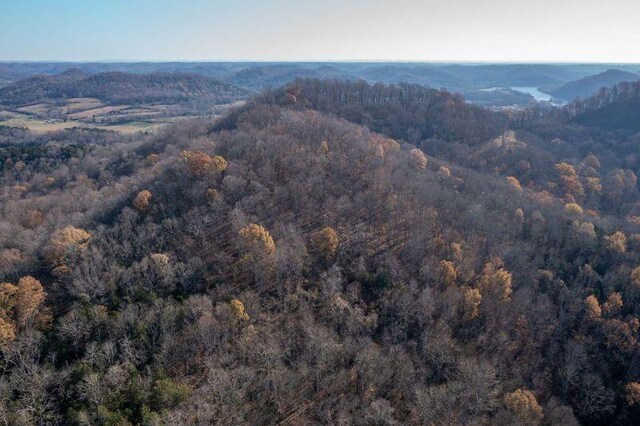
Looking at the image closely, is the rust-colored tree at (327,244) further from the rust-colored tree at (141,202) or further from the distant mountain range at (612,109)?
the distant mountain range at (612,109)

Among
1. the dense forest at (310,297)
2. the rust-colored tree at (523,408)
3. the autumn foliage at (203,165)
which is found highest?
the autumn foliage at (203,165)

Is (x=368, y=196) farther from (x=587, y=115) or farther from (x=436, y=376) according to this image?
(x=587, y=115)

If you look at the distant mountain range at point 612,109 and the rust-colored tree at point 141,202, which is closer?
the rust-colored tree at point 141,202

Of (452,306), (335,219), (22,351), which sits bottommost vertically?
(452,306)

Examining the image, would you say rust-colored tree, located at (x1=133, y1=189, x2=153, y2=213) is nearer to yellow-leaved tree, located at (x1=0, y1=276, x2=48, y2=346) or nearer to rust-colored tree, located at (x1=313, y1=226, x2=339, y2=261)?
yellow-leaved tree, located at (x1=0, y1=276, x2=48, y2=346)

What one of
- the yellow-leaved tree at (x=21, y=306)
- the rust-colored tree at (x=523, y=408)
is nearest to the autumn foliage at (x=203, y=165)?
the yellow-leaved tree at (x=21, y=306)

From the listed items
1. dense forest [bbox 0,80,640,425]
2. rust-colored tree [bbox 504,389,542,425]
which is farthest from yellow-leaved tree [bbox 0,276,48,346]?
rust-colored tree [bbox 504,389,542,425]

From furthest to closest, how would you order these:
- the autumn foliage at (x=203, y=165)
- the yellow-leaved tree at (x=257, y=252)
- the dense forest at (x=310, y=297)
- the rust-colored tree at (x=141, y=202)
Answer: the autumn foliage at (x=203, y=165) → the rust-colored tree at (x=141, y=202) → the yellow-leaved tree at (x=257, y=252) → the dense forest at (x=310, y=297)

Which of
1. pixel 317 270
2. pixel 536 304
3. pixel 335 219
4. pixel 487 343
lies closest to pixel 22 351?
pixel 317 270
